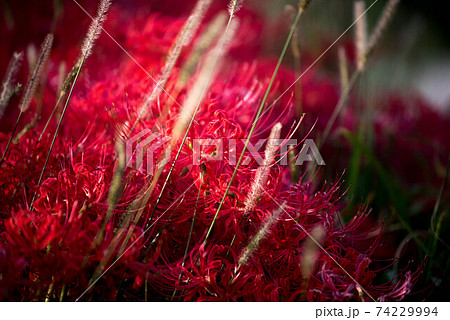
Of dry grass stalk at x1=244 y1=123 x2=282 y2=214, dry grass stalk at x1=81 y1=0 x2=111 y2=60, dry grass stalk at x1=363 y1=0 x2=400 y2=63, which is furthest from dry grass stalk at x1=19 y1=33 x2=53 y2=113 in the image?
dry grass stalk at x1=363 y1=0 x2=400 y2=63

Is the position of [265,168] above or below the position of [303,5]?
below

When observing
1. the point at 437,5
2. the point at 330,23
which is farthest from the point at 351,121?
the point at 437,5

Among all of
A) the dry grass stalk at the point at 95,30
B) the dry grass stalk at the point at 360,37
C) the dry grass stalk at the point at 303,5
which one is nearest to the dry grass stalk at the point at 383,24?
the dry grass stalk at the point at 360,37

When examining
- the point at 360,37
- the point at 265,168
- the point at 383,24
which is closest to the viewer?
the point at 265,168

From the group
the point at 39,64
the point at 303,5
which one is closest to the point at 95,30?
the point at 39,64

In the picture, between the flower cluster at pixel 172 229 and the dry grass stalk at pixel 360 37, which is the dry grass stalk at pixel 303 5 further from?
the dry grass stalk at pixel 360 37

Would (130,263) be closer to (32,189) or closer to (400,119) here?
(32,189)

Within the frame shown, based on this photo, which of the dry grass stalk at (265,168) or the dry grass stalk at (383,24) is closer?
the dry grass stalk at (265,168)

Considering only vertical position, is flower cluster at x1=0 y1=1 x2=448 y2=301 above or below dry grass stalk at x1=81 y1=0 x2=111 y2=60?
below

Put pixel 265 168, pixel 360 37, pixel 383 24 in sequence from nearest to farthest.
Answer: pixel 265 168 < pixel 383 24 < pixel 360 37

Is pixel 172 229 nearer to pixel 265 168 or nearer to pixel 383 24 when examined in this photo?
pixel 265 168

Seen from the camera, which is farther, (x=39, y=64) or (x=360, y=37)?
(x=360, y=37)

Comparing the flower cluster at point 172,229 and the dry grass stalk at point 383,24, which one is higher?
the dry grass stalk at point 383,24

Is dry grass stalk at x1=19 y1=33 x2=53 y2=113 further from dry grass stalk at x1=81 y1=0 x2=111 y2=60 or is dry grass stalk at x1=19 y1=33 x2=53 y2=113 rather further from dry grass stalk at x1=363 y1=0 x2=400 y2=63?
dry grass stalk at x1=363 y1=0 x2=400 y2=63
